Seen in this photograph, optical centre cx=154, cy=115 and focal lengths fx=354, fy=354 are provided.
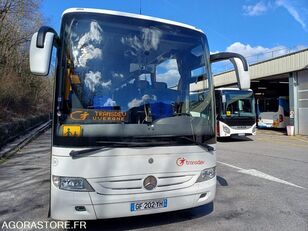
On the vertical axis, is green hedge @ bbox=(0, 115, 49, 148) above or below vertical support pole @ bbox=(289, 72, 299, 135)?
below

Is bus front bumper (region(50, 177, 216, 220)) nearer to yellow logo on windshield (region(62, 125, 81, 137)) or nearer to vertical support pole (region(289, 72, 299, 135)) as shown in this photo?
yellow logo on windshield (region(62, 125, 81, 137))

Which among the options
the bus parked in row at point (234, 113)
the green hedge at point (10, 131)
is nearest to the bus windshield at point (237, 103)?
the bus parked in row at point (234, 113)

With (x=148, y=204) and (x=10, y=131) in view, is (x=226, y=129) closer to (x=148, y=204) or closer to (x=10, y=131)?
(x=10, y=131)

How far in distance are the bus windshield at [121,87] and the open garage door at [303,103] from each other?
20725 mm

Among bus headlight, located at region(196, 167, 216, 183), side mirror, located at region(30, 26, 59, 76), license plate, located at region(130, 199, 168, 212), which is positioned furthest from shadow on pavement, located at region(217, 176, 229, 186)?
side mirror, located at region(30, 26, 59, 76)

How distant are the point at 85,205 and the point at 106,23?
2479 mm

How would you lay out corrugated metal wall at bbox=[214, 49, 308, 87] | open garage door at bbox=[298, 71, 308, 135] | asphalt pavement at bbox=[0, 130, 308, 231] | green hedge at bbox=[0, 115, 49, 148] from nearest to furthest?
1. asphalt pavement at bbox=[0, 130, 308, 231]
2. green hedge at bbox=[0, 115, 49, 148]
3. corrugated metal wall at bbox=[214, 49, 308, 87]
4. open garage door at bbox=[298, 71, 308, 135]

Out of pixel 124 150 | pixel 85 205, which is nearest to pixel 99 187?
pixel 85 205

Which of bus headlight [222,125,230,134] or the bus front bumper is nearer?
the bus front bumper

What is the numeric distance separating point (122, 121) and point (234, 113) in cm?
1531

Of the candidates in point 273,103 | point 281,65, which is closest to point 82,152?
point 281,65

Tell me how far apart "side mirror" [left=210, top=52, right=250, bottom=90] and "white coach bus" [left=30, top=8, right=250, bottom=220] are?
0.65m

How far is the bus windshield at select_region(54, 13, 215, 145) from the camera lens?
182 inches

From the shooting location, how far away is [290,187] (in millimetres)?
7664
